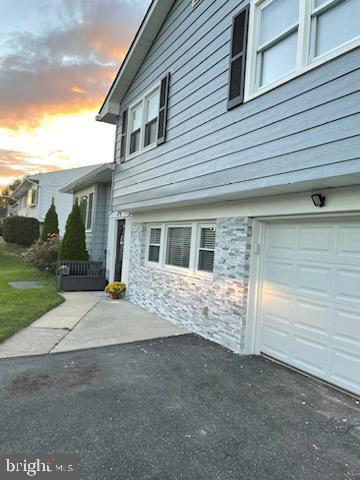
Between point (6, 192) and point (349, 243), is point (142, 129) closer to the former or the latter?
point (349, 243)

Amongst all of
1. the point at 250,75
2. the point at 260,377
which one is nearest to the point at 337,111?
the point at 250,75

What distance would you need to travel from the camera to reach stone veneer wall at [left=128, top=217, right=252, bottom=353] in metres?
5.80

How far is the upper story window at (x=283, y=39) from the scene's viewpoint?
13.3 feet

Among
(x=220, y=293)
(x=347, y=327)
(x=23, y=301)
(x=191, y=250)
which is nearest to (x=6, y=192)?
(x=23, y=301)

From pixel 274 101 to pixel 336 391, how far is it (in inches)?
149

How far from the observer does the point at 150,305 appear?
29.7ft

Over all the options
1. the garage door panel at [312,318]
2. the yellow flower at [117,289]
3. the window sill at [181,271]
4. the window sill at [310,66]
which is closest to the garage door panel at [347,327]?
the garage door panel at [312,318]

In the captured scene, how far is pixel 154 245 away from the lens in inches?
374

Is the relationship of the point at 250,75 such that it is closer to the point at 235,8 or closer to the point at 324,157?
the point at 235,8

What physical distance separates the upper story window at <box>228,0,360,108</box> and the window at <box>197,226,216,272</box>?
98.8 inches

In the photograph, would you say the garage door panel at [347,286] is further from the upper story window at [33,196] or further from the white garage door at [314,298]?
the upper story window at [33,196]

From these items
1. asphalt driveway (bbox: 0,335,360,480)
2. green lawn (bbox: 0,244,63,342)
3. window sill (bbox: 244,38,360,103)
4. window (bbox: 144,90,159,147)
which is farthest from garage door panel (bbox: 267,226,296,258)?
green lawn (bbox: 0,244,63,342)

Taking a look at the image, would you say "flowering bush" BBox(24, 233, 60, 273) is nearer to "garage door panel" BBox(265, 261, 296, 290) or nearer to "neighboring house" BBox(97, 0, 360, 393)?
"neighboring house" BBox(97, 0, 360, 393)

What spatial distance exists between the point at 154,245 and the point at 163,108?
339 cm
